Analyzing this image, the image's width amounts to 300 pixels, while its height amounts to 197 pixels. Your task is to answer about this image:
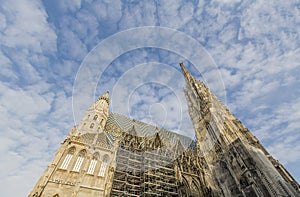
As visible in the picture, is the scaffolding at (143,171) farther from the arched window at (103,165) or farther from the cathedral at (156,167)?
the arched window at (103,165)

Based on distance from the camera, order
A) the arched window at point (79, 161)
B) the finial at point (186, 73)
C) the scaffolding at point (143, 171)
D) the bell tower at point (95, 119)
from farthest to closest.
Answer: the finial at point (186, 73)
the bell tower at point (95, 119)
the arched window at point (79, 161)
the scaffolding at point (143, 171)

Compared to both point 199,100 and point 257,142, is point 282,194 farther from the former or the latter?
point 199,100

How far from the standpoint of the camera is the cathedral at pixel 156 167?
50.5ft

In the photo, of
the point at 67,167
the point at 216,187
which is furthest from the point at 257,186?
the point at 67,167

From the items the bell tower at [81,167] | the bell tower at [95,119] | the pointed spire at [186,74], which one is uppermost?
the pointed spire at [186,74]

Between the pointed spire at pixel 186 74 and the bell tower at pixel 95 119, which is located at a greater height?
the pointed spire at pixel 186 74

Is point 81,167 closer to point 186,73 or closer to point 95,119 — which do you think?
point 95,119

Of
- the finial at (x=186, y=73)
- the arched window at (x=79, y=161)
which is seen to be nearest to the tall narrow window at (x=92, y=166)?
the arched window at (x=79, y=161)

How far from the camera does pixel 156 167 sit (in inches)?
758

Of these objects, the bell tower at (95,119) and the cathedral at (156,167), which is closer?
the cathedral at (156,167)

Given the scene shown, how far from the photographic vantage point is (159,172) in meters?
19.0

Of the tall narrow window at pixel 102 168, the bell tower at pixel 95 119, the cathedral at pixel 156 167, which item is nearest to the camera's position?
the cathedral at pixel 156 167

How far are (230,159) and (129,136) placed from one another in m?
15.6

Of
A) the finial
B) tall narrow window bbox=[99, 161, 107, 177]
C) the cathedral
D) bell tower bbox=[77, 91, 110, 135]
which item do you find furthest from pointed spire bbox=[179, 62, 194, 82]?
tall narrow window bbox=[99, 161, 107, 177]
